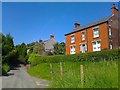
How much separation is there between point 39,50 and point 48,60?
17.8 meters

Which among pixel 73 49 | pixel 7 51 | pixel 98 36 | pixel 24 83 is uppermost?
pixel 98 36

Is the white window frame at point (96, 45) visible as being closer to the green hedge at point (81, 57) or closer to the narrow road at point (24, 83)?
the green hedge at point (81, 57)

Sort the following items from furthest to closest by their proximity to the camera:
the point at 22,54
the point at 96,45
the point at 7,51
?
the point at 22,54, the point at 7,51, the point at 96,45

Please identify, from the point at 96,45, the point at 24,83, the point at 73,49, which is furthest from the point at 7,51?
the point at 24,83

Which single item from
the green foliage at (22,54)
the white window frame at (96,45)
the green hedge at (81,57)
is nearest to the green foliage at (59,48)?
the green foliage at (22,54)

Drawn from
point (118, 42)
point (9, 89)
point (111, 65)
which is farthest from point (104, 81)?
point (118, 42)

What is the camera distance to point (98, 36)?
36.3m

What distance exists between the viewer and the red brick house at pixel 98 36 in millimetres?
35219

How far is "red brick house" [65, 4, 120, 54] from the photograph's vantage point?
35.2 meters

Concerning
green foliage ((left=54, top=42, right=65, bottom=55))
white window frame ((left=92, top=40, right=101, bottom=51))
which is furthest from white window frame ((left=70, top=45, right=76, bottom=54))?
green foliage ((left=54, top=42, right=65, bottom=55))

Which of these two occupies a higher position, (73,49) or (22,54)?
(73,49)

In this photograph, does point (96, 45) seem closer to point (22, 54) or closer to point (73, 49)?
point (73, 49)

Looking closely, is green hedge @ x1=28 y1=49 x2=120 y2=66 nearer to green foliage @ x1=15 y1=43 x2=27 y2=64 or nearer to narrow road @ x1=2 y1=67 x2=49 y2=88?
narrow road @ x1=2 y1=67 x2=49 y2=88

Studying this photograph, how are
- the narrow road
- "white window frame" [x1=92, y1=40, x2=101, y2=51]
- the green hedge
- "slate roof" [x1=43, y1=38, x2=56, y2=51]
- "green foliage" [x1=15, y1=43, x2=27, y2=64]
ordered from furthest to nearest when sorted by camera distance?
1. "slate roof" [x1=43, y1=38, x2=56, y2=51]
2. "green foliage" [x1=15, y1=43, x2=27, y2=64]
3. "white window frame" [x1=92, y1=40, x2=101, y2=51]
4. the green hedge
5. the narrow road
